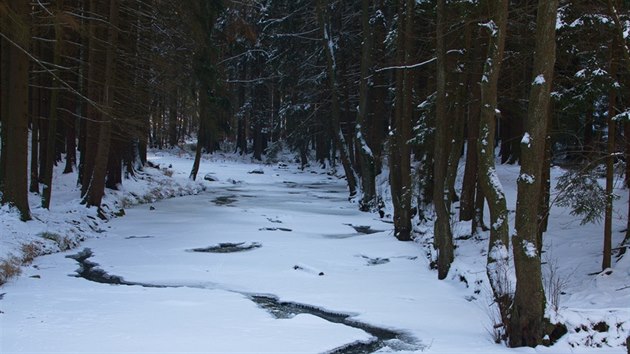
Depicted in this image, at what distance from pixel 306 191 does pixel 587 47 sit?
2093 cm

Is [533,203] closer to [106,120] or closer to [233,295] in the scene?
[233,295]

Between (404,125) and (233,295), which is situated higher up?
(404,125)

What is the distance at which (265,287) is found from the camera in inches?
380

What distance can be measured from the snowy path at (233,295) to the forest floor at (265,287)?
0.03 metres

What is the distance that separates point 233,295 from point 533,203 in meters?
5.00

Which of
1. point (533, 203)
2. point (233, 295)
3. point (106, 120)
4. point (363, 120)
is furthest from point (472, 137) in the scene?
point (106, 120)

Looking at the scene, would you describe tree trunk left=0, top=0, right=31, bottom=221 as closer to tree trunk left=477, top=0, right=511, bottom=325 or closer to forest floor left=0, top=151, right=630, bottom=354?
forest floor left=0, top=151, right=630, bottom=354

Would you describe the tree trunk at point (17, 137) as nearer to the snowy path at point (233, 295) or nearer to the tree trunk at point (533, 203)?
the snowy path at point (233, 295)

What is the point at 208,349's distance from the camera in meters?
6.15

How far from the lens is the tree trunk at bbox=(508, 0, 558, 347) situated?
6.48m

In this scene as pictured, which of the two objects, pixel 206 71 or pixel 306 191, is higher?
pixel 206 71

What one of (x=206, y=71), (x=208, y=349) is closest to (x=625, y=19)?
(x=208, y=349)

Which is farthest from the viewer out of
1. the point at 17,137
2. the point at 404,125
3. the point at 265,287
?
the point at 404,125

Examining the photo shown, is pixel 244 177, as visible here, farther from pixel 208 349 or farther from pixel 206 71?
pixel 208 349
